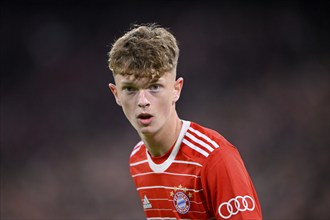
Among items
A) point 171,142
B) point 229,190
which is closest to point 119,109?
point 171,142

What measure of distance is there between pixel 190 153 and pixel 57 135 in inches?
131

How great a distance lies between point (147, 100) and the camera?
7.31ft

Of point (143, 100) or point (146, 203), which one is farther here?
point (146, 203)

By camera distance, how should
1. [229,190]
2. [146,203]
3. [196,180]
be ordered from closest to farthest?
[229,190]
[196,180]
[146,203]

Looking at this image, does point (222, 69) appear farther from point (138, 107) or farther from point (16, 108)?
point (138, 107)

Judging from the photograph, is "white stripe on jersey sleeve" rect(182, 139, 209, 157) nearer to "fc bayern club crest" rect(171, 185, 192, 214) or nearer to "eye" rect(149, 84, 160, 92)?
"fc bayern club crest" rect(171, 185, 192, 214)

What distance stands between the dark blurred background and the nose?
10.5 feet

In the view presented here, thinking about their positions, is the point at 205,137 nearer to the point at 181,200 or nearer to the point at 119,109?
the point at 181,200

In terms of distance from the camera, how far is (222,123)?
17.8 ft

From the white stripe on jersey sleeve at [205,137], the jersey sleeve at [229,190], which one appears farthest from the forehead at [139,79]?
the jersey sleeve at [229,190]

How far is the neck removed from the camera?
2359 mm

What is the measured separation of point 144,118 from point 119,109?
327 centimetres

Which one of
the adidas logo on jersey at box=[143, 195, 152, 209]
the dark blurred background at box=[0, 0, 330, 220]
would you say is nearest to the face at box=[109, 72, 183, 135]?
the adidas logo on jersey at box=[143, 195, 152, 209]

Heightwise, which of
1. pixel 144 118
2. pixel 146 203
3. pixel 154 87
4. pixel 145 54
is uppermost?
→ pixel 145 54
